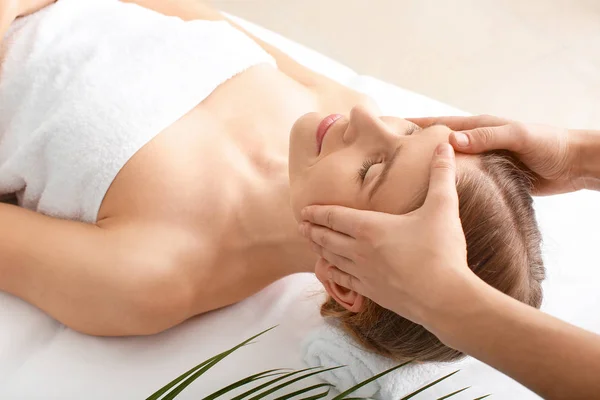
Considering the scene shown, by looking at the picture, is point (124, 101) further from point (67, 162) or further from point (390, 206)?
point (390, 206)

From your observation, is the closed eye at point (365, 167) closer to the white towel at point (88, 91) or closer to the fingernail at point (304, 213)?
the fingernail at point (304, 213)

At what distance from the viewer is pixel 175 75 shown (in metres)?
1.42

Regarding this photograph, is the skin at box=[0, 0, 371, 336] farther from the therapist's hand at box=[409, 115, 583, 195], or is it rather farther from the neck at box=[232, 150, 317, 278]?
the therapist's hand at box=[409, 115, 583, 195]

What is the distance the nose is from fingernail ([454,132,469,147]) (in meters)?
0.10

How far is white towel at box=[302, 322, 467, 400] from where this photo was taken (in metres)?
1.27

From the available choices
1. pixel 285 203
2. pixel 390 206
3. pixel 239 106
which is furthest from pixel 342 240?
pixel 239 106

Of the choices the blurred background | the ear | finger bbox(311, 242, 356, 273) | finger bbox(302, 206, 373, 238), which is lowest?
the ear

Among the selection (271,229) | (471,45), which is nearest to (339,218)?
(271,229)

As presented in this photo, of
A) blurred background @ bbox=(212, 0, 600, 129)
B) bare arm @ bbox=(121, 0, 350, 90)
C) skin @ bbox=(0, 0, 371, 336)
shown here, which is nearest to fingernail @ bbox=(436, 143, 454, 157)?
skin @ bbox=(0, 0, 371, 336)

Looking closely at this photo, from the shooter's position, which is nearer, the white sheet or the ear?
the ear

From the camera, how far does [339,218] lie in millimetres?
980

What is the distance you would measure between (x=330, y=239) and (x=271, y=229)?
36 cm

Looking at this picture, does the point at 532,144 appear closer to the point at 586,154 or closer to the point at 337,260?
the point at 586,154

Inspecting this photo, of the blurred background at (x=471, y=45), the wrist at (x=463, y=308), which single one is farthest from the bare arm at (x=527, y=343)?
the blurred background at (x=471, y=45)
